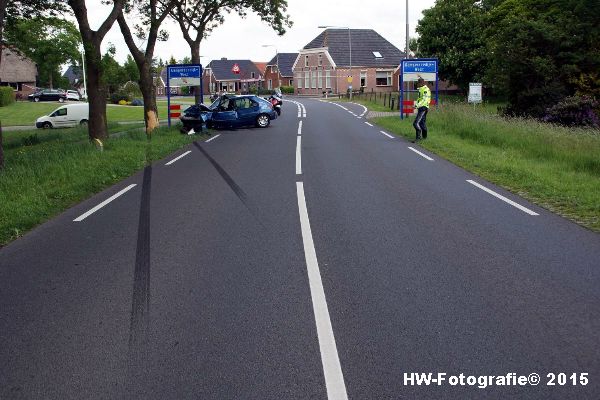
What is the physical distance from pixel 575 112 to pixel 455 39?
1200 inches

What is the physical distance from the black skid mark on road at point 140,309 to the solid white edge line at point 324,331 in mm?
1223

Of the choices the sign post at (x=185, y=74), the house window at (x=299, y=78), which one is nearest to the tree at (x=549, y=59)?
the sign post at (x=185, y=74)

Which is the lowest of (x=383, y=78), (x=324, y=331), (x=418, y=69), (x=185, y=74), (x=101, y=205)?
(x=324, y=331)

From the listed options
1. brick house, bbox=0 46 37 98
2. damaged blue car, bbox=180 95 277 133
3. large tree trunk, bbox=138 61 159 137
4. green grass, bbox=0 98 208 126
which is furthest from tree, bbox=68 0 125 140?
brick house, bbox=0 46 37 98

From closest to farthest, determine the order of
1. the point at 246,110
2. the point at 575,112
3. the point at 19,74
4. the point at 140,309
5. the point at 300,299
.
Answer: the point at 140,309, the point at 300,299, the point at 575,112, the point at 246,110, the point at 19,74

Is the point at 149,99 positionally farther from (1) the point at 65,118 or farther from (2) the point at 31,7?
(1) the point at 65,118

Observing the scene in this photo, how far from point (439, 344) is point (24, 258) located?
16.1 ft

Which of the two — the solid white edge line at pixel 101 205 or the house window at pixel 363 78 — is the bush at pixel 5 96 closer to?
the house window at pixel 363 78

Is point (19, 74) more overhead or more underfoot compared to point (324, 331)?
more overhead

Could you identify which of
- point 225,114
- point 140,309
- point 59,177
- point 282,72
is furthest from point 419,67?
point 282,72

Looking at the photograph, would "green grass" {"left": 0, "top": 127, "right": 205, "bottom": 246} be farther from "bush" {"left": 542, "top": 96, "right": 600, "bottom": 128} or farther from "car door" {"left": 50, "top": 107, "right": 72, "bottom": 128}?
"car door" {"left": 50, "top": 107, "right": 72, "bottom": 128}

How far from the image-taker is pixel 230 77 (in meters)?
123

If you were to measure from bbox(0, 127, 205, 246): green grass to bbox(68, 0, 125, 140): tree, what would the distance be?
1.04m

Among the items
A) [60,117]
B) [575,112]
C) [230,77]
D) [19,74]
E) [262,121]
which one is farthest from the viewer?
[230,77]
